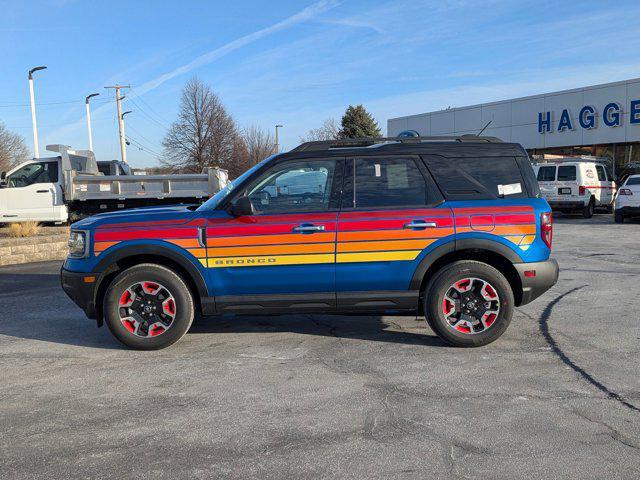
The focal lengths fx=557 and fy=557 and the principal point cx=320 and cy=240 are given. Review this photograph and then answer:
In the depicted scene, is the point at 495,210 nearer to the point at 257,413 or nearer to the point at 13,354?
the point at 257,413

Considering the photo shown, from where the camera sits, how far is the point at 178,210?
5.45m

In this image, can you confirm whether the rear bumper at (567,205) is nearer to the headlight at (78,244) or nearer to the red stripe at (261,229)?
the red stripe at (261,229)

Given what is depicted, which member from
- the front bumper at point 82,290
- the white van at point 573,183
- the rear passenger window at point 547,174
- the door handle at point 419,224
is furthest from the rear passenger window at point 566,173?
the front bumper at point 82,290

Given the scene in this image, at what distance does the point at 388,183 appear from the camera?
5.12 metres

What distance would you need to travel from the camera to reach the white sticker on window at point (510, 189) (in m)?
5.16

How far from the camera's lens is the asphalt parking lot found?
3.09 meters

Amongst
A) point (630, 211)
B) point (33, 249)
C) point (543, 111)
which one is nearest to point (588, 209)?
point (630, 211)

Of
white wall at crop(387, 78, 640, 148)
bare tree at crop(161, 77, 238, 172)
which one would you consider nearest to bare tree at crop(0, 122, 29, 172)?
bare tree at crop(161, 77, 238, 172)

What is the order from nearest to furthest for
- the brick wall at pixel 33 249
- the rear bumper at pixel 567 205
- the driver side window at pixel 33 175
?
the brick wall at pixel 33 249 → the driver side window at pixel 33 175 → the rear bumper at pixel 567 205

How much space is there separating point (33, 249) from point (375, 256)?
9.31 metres

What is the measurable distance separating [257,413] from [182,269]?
1868 millimetres

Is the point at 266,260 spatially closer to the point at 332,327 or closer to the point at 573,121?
the point at 332,327

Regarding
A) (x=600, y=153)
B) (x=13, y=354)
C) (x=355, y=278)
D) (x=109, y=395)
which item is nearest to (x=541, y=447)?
(x=355, y=278)

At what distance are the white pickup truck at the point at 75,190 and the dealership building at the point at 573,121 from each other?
14.7m
